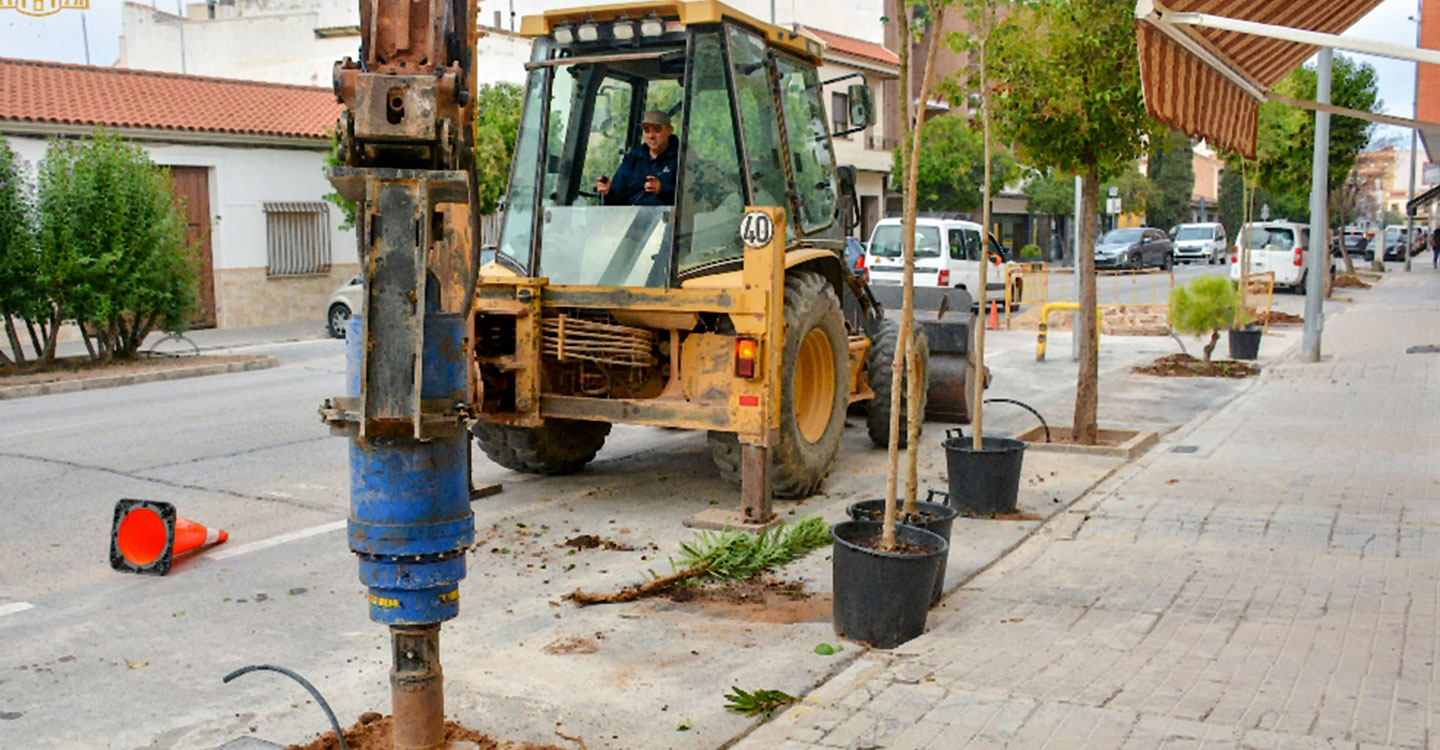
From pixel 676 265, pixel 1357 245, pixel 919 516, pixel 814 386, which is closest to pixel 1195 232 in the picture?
pixel 1357 245

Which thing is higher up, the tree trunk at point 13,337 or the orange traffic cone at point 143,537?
the tree trunk at point 13,337

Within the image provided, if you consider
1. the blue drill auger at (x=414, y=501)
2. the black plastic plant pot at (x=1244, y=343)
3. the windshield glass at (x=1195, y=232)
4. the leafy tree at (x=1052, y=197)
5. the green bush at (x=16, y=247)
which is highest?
the leafy tree at (x=1052, y=197)

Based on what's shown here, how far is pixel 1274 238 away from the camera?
31.5 metres

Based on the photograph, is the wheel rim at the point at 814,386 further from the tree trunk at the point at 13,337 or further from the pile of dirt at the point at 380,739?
the tree trunk at the point at 13,337

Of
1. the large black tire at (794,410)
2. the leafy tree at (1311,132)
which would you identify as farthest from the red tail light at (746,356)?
the leafy tree at (1311,132)

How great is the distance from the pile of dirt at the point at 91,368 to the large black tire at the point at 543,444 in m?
9.00

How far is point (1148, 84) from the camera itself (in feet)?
19.2

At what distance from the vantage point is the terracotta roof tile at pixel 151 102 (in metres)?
20.9

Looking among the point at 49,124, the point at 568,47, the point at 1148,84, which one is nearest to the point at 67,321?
the point at 49,124

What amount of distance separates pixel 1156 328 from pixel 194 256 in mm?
15108

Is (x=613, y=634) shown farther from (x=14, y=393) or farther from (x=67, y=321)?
(x=67, y=321)

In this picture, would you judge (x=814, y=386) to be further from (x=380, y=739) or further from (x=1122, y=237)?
(x=1122, y=237)

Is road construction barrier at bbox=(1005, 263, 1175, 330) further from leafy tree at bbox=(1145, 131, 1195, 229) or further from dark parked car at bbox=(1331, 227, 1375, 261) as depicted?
leafy tree at bbox=(1145, 131, 1195, 229)

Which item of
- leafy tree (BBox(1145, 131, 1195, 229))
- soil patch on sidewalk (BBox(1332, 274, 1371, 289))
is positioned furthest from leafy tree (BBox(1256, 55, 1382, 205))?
leafy tree (BBox(1145, 131, 1195, 229))
